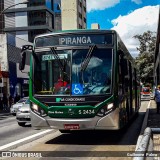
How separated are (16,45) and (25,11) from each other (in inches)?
1311

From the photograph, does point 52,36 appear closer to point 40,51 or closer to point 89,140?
point 40,51

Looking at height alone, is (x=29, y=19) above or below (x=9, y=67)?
above

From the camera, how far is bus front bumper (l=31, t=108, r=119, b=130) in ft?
32.4

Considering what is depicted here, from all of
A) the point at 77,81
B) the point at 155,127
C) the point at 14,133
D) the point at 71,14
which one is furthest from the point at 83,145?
the point at 71,14

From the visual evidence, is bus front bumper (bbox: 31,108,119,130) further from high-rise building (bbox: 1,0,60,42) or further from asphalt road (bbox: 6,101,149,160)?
high-rise building (bbox: 1,0,60,42)

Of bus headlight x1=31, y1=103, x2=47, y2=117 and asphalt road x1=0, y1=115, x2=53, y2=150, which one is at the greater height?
bus headlight x1=31, y1=103, x2=47, y2=117

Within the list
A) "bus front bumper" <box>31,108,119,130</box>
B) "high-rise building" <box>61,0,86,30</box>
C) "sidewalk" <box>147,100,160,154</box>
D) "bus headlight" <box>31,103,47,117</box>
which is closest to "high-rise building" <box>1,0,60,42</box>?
"high-rise building" <box>61,0,86,30</box>

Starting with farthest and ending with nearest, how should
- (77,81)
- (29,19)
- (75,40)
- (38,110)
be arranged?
(29,19) → (75,40) → (38,110) → (77,81)

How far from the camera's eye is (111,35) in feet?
34.8

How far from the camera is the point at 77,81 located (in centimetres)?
1020

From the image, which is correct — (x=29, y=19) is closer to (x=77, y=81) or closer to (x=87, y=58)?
(x=87, y=58)

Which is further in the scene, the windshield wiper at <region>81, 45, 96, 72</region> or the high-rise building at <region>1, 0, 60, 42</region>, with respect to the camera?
the high-rise building at <region>1, 0, 60, 42</region>

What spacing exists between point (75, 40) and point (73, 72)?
99cm

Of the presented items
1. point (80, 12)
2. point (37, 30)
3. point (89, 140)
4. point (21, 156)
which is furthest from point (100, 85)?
point (80, 12)
